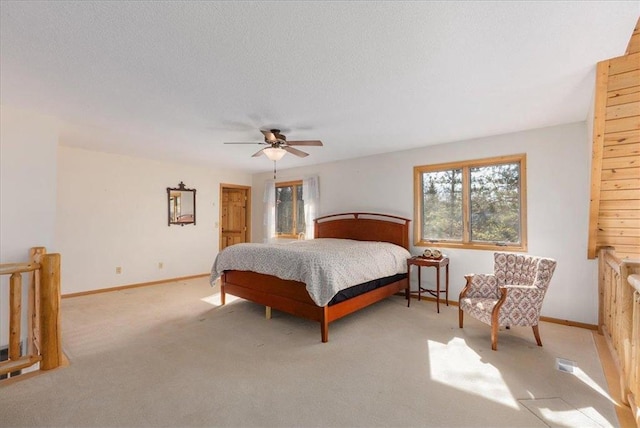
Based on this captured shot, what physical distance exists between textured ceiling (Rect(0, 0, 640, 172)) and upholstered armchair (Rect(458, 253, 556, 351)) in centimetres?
166

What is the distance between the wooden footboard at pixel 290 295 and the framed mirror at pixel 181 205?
2443mm

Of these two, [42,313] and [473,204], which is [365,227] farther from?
[42,313]

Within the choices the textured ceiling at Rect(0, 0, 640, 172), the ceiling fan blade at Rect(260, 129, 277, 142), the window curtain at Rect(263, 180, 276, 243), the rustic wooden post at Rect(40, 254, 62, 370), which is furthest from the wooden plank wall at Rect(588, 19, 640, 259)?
the window curtain at Rect(263, 180, 276, 243)

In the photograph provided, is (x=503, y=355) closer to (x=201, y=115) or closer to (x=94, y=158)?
(x=201, y=115)

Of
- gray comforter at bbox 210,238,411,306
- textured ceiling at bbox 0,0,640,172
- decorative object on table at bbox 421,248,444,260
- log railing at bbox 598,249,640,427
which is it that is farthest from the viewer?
decorative object on table at bbox 421,248,444,260

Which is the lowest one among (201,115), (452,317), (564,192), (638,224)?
(452,317)

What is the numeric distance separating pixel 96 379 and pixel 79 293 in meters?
3.23

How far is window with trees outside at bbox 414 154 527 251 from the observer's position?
12.9 ft

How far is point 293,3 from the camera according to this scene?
5.06ft

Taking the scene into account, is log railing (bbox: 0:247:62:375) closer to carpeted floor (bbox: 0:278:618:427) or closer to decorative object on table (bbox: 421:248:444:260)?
carpeted floor (bbox: 0:278:618:427)

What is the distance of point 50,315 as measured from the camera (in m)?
2.53

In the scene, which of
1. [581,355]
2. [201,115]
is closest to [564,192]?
[581,355]

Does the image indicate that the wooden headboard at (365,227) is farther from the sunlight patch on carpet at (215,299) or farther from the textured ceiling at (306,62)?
the sunlight patch on carpet at (215,299)

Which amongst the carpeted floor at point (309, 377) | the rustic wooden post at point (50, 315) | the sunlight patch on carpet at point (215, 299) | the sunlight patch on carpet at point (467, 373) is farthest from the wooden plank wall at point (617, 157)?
the rustic wooden post at point (50, 315)
